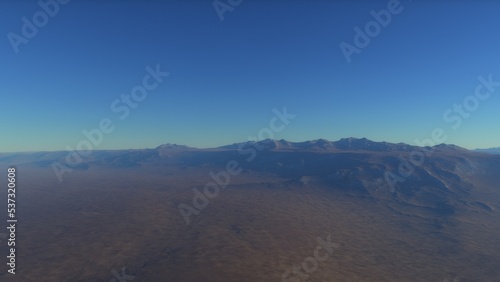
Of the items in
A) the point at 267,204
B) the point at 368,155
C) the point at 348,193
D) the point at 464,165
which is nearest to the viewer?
the point at 267,204

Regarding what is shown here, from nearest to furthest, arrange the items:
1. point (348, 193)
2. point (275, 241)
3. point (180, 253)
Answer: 1. point (180, 253)
2. point (275, 241)
3. point (348, 193)

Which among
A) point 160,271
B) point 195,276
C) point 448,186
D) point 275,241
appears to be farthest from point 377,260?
point 448,186

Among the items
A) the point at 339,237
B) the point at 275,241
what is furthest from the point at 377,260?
the point at 275,241

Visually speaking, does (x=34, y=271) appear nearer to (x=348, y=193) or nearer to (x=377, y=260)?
(x=377, y=260)

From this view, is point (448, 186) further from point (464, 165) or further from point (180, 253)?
point (180, 253)

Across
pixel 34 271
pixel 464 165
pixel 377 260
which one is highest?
pixel 464 165

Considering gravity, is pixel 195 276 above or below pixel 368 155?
below

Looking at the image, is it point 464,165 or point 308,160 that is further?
point 308,160
